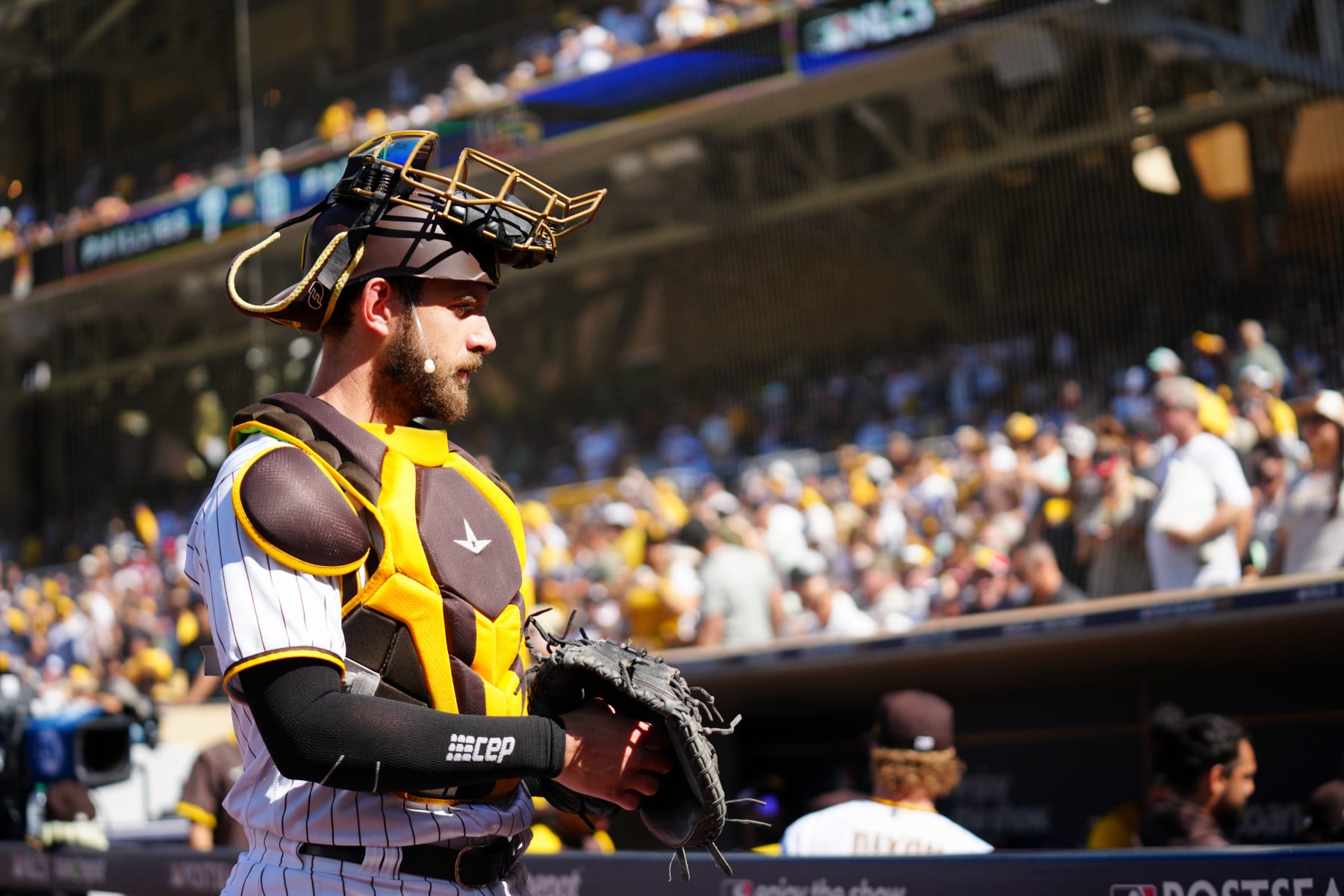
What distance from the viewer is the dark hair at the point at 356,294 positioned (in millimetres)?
1910

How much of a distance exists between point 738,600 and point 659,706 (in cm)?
625

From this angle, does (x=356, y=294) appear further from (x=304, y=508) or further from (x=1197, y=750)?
(x=1197, y=750)

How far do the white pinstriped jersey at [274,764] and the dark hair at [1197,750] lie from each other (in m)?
2.52

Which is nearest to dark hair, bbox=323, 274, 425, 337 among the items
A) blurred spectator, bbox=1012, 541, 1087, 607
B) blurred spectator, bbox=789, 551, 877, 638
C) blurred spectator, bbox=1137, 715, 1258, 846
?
blurred spectator, bbox=1137, 715, 1258, 846

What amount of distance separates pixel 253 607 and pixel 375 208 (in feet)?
1.86

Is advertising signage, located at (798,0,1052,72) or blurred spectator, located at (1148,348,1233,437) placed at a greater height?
advertising signage, located at (798,0,1052,72)

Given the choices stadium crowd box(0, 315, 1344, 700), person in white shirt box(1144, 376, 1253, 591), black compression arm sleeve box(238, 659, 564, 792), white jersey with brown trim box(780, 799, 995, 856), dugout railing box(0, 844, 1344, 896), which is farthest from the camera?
stadium crowd box(0, 315, 1344, 700)

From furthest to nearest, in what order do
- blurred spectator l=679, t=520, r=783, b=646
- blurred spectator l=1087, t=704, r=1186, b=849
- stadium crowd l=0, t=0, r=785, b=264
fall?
stadium crowd l=0, t=0, r=785, b=264 < blurred spectator l=679, t=520, r=783, b=646 < blurred spectator l=1087, t=704, r=1186, b=849

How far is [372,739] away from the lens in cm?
162

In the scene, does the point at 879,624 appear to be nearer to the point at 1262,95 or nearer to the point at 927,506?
the point at 927,506

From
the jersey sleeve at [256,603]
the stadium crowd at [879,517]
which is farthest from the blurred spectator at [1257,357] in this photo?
the jersey sleeve at [256,603]

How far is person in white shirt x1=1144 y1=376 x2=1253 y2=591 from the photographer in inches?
239

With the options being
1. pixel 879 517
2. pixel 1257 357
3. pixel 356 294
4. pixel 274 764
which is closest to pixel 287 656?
pixel 274 764

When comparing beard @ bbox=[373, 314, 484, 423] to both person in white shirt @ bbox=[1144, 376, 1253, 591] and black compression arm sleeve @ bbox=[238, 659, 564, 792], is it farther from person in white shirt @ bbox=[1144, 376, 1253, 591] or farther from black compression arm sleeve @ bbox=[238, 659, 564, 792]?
person in white shirt @ bbox=[1144, 376, 1253, 591]
